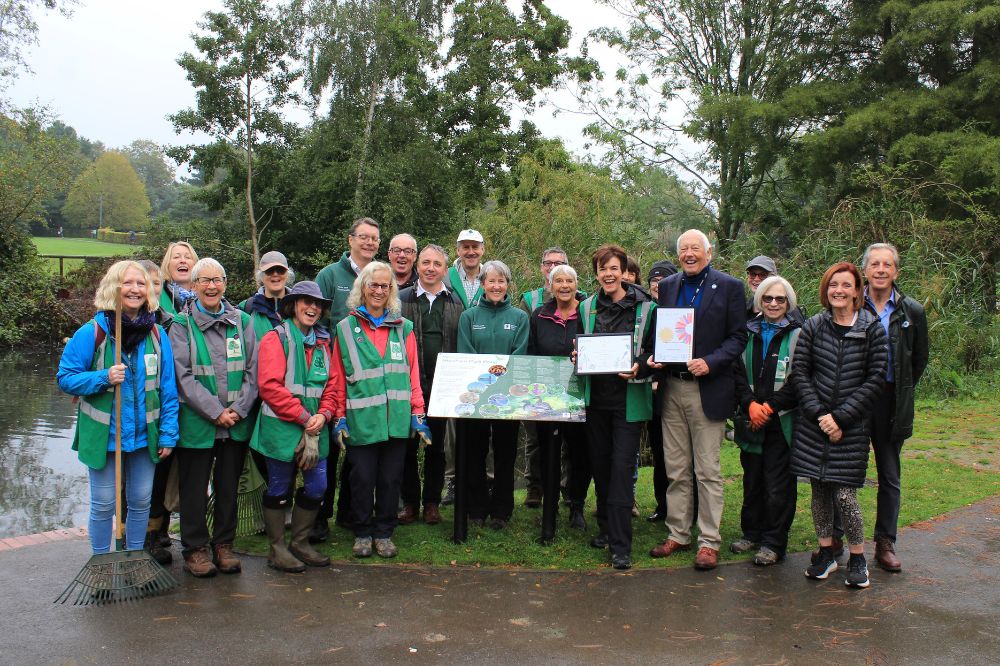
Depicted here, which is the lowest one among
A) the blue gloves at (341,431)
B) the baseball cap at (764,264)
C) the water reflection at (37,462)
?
the water reflection at (37,462)

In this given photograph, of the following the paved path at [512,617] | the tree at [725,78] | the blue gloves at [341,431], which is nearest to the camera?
the paved path at [512,617]

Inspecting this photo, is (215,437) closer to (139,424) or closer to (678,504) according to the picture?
(139,424)

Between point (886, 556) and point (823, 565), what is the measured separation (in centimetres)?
55

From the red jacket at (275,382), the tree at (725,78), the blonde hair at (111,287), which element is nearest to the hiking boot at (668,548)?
the red jacket at (275,382)

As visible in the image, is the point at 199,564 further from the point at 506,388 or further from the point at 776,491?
the point at 776,491

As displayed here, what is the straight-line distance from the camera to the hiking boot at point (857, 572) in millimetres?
5168

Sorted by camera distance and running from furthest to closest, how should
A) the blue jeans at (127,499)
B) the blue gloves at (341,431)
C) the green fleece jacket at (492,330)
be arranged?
1. the green fleece jacket at (492,330)
2. the blue gloves at (341,431)
3. the blue jeans at (127,499)

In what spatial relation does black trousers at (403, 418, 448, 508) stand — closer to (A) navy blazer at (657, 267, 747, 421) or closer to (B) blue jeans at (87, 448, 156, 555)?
(B) blue jeans at (87, 448, 156, 555)

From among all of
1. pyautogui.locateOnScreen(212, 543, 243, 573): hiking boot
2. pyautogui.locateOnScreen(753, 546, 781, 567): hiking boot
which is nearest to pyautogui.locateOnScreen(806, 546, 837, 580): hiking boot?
pyautogui.locateOnScreen(753, 546, 781, 567): hiking boot

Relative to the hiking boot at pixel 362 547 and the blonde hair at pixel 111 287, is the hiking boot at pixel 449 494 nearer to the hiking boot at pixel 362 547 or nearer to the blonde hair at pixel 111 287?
the hiking boot at pixel 362 547

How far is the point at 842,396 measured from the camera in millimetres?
5195

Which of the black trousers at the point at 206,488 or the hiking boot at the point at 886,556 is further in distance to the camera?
the hiking boot at the point at 886,556

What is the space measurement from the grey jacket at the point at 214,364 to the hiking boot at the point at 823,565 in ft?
13.1

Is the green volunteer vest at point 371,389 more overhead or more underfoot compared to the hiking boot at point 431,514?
more overhead
